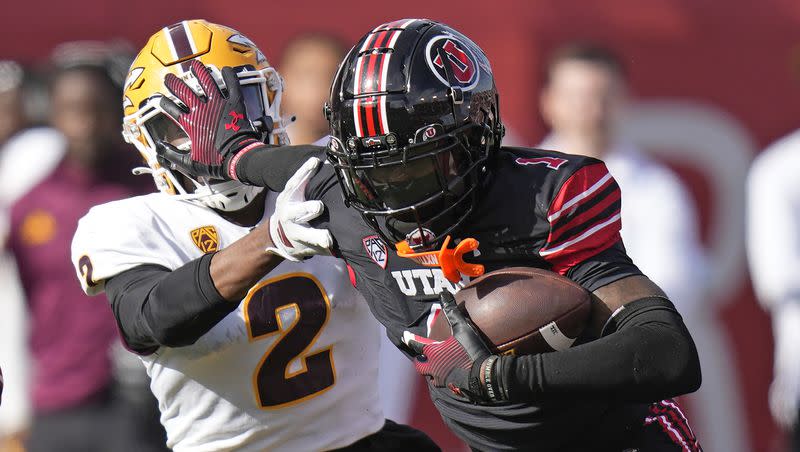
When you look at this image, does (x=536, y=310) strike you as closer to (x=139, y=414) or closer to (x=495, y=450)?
(x=495, y=450)

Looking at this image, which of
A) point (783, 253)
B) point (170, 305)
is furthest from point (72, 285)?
point (783, 253)

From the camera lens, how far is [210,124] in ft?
10.9

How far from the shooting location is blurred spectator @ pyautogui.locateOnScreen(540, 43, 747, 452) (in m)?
5.27

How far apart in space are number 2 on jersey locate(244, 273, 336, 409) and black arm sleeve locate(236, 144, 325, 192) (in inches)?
12.1

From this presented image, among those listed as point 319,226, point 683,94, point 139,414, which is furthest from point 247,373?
point 683,94

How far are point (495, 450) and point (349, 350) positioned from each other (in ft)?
2.12

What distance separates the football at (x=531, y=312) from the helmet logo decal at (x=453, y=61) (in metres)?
0.45

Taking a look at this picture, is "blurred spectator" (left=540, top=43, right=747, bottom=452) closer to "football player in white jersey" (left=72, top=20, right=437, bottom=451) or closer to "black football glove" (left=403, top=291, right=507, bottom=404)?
"football player in white jersey" (left=72, top=20, right=437, bottom=451)

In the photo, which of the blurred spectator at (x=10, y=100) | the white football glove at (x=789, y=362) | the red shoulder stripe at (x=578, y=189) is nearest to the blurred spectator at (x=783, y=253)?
the white football glove at (x=789, y=362)

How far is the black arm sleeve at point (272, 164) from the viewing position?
124 inches

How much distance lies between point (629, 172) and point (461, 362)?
290 centimetres

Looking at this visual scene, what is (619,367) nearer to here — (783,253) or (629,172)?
(783,253)

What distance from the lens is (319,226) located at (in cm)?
311

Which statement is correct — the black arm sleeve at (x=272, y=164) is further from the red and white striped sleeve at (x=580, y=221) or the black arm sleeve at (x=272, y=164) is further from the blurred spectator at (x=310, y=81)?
the blurred spectator at (x=310, y=81)
